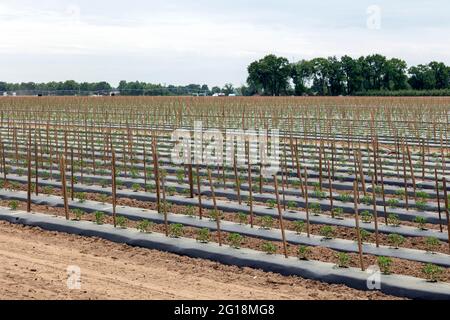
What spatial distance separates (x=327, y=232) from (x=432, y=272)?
1.74 metres

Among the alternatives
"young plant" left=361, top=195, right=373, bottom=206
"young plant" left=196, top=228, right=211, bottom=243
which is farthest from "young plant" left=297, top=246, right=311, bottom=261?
"young plant" left=361, top=195, right=373, bottom=206

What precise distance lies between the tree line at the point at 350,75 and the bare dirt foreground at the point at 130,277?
5567cm

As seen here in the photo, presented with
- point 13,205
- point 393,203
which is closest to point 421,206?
point 393,203

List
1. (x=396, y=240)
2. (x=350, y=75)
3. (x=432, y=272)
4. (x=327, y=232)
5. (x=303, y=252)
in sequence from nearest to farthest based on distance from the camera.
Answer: (x=432, y=272) → (x=303, y=252) → (x=396, y=240) → (x=327, y=232) → (x=350, y=75)

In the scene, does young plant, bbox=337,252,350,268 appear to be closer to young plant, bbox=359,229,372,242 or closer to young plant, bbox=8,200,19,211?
young plant, bbox=359,229,372,242

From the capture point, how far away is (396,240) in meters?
6.71

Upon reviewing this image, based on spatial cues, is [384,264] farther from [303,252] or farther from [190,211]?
[190,211]

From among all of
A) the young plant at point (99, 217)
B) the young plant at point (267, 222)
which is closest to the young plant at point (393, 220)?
the young plant at point (267, 222)

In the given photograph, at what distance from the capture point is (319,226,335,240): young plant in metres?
6.95

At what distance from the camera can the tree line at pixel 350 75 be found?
63.2 metres

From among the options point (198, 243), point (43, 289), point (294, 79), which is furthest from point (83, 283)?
point (294, 79)

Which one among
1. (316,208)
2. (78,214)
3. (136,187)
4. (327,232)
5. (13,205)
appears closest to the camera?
(327,232)
